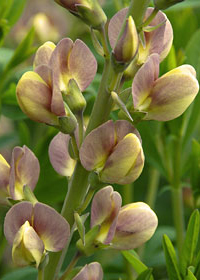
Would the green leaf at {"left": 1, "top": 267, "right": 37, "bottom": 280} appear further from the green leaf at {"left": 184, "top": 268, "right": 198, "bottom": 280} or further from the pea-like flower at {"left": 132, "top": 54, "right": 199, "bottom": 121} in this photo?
the pea-like flower at {"left": 132, "top": 54, "right": 199, "bottom": 121}

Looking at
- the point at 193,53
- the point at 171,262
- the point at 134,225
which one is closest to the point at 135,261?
the point at 171,262

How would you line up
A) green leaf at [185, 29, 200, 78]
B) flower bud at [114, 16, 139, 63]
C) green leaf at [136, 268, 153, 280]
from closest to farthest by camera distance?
1. flower bud at [114, 16, 139, 63]
2. green leaf at [136, 268, 153, 280]
3. green leaf at [185, 29, 200, 78]

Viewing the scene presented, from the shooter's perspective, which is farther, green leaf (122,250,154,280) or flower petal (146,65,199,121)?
green leaf (122,250,154,280)

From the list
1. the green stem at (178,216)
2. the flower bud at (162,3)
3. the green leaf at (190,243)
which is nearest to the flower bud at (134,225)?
the green leaf at (190,243)

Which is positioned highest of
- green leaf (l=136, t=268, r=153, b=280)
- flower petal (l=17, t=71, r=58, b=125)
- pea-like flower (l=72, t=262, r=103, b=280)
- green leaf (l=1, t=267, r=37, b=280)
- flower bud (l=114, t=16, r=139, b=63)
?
flower bud (l=114, t=16, r=139, b=63)

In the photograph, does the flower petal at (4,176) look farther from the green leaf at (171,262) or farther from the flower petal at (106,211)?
the green leaf at (171,262)

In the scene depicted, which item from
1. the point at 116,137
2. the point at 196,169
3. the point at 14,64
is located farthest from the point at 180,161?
the point at 116,137

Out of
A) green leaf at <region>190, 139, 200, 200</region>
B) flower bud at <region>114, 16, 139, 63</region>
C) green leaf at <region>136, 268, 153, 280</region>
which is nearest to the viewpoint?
flower bud at <region>114, 16, 139, 63</region>

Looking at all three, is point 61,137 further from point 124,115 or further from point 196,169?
point 196,169

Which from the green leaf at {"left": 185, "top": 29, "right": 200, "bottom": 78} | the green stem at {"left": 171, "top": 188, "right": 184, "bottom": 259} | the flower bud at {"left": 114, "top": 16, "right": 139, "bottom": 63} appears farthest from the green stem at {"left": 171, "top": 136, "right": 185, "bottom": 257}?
the flower bud at {"left": 114, "top": 16, "right": 139, "bottom": 63}
